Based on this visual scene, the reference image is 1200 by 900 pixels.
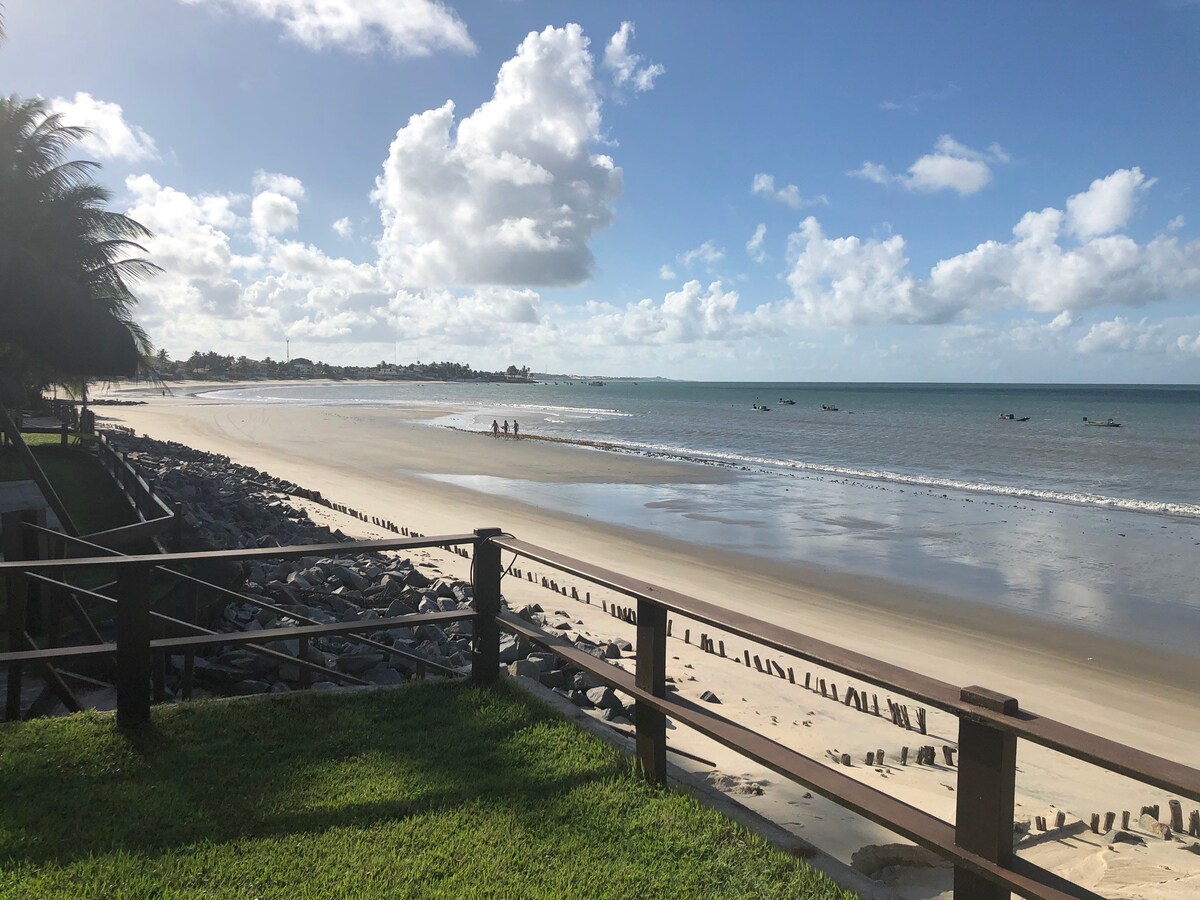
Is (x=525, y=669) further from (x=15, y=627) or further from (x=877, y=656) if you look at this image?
(x=877, y=656)

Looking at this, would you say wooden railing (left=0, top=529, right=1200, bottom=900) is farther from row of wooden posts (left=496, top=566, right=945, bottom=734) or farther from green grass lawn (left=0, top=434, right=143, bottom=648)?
green grass lawn (left=0, top=434, right=143, bottom=648)

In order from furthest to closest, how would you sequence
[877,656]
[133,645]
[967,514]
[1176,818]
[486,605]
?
[967,514] → [877,656] → [1176,818] → [486,605] → [133,645]

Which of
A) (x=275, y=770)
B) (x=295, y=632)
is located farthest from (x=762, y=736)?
(x=295, y=632)

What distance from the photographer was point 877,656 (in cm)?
1049

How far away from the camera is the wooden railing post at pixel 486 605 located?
5.24 metres

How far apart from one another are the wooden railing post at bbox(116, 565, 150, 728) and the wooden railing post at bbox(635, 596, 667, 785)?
2.61 m

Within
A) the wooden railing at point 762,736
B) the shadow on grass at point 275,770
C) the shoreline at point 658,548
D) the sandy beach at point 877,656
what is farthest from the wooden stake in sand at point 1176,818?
the shoreline at point 658,548

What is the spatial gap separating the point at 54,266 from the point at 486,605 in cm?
1658

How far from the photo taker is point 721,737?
11.9 ft

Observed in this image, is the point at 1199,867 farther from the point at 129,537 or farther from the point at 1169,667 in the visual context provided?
the point at 129,537

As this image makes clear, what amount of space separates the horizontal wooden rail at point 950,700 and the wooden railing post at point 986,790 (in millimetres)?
41

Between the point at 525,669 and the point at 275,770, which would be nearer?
the point at 275,770

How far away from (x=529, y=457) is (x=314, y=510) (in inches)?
691

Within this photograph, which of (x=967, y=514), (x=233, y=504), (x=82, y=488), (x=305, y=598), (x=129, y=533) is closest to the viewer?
(x=129, y=533)
